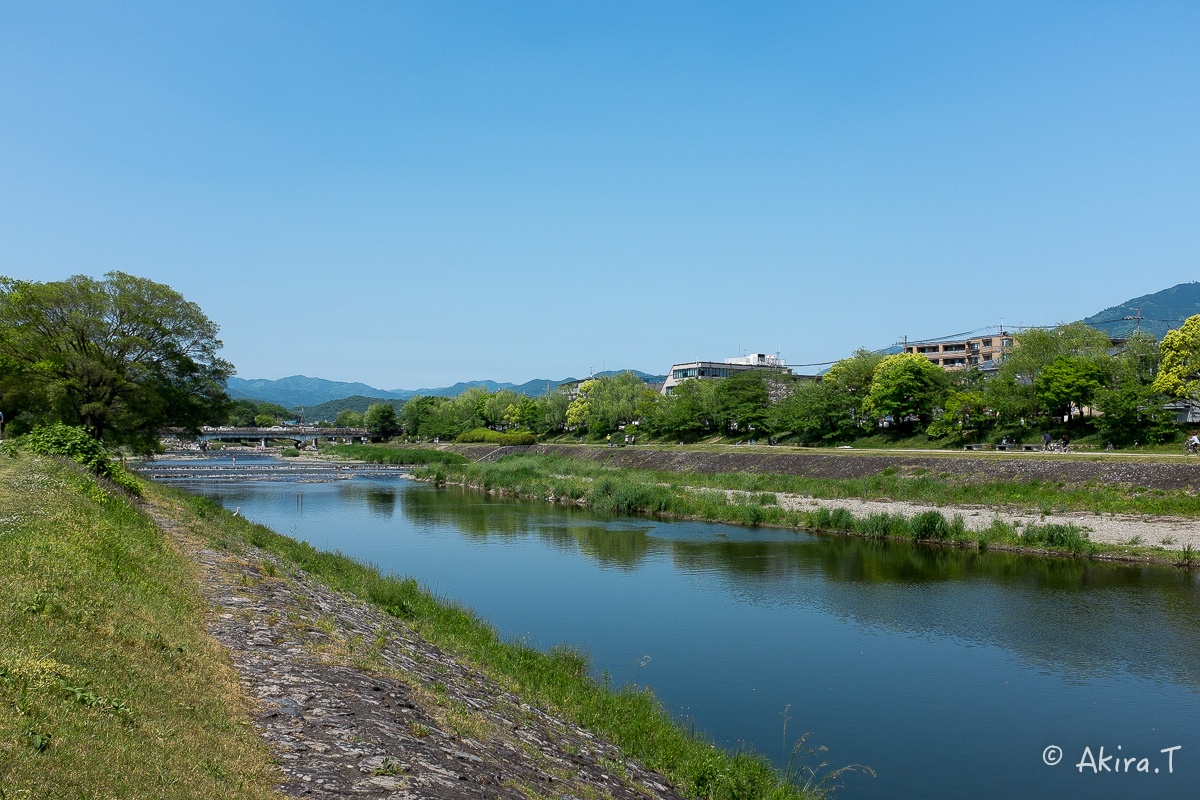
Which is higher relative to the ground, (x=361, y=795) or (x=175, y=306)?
(x=175, y=306)

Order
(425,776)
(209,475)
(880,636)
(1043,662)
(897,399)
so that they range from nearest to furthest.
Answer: (425,776) → (1043,662) → (880,636) → (897,399) → (209,475)

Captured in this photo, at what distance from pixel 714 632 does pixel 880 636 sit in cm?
467

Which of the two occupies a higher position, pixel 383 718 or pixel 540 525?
pixel 383 718

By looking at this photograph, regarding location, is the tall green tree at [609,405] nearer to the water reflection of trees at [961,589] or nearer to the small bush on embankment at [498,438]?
the small bush on embankment at [498,438]

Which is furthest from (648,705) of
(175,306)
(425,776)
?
(175,306)

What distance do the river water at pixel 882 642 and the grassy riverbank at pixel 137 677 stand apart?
2.40 metres

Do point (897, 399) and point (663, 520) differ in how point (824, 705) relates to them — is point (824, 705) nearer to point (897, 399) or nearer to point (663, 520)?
point (663, 520)

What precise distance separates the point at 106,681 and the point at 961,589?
2659 cm

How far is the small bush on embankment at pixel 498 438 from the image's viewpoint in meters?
110

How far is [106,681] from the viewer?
24.8 feet

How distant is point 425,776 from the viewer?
8.08 meters

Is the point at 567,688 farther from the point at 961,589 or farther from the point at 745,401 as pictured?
the point at 745,401

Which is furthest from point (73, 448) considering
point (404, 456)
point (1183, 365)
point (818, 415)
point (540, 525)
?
point (404, 456)

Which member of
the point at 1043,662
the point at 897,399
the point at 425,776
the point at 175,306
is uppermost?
the point at 175,306
